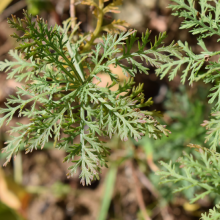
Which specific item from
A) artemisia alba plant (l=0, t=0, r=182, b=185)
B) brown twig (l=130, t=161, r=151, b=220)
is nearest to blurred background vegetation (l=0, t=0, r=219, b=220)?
brown twig (l=130, t=161, r=151, b=220)

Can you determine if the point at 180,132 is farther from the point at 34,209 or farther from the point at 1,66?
the point at 34,209

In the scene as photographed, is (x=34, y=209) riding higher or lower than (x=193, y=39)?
lower

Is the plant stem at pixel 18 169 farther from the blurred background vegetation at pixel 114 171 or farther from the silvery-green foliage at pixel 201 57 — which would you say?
the silvery-green foliage at pixel 201 57

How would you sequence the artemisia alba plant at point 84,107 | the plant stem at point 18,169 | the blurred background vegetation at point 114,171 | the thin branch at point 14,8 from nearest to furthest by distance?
the artemisia alba plant at point 84,107
the blurred background vegetation at point 114,171
the thin branch at point 14,8
the plant stem at point 18,169

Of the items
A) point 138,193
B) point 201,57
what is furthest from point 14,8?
point 138,193

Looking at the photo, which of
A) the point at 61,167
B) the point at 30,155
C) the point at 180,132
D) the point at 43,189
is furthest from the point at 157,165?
the point at 30,155

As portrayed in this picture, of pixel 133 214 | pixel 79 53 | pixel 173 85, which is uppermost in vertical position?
pixel 79 53

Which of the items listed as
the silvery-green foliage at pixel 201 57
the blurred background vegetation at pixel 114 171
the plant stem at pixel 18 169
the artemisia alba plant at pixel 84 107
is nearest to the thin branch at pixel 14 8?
the blurred background vegetation at pixel 114 171

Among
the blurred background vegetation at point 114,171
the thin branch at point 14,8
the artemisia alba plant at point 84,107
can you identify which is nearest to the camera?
the artemisia alba plant at point 84,107
